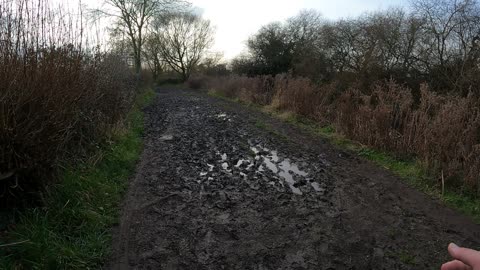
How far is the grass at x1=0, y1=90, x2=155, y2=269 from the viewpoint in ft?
11.2

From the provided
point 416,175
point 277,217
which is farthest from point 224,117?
point 277,217

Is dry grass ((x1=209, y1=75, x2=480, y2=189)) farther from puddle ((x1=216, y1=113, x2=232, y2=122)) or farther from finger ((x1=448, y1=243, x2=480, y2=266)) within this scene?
finger ((x1=448, y1=243, x2=480, y2=266))

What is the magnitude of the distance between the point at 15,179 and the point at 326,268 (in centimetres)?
353

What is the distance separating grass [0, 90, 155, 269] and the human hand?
3362mm

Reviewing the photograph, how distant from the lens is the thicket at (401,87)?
6.36 m

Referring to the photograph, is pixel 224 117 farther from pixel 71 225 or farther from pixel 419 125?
pixel 71 225

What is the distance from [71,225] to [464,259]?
4.10 metres

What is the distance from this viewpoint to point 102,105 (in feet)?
27.0

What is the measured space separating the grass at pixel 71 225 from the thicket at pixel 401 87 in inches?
218

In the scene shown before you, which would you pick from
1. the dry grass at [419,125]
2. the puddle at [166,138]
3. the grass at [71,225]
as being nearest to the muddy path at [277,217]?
the grass at [71,225]

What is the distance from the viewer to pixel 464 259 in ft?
3.98

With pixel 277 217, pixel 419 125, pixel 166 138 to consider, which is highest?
pixel 419 125

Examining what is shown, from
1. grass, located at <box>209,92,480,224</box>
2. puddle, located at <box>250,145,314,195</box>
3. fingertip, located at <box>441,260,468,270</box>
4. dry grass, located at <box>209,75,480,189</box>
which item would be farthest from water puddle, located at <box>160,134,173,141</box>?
fingertip, located at <box>441,260,468,270</box>

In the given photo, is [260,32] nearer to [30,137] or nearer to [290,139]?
[290,139]
